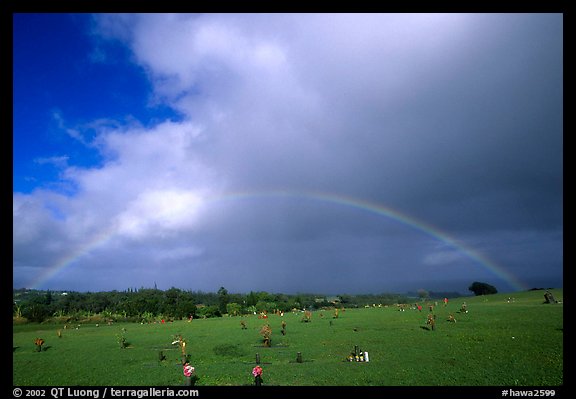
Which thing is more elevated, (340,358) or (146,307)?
(340,358)

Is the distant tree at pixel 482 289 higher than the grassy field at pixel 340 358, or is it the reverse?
the grassy field at pixel 340 358

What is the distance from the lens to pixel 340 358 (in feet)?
89.9

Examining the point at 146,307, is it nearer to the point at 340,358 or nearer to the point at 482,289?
the point at 340,358

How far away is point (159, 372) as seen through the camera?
25.5m

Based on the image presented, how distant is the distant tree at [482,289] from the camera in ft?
399

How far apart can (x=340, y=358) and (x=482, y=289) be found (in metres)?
116

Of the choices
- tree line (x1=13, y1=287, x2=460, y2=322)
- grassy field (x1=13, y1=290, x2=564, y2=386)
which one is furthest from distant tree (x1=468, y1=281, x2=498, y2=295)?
grassy field (x1=13, y1=290, x2=564, y2=386)

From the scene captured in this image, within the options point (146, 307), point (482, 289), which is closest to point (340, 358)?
point (146, 307)

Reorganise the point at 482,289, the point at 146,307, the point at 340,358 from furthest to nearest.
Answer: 1. the point at 482,289
2. the point at 146,307
3. the point at 340,358

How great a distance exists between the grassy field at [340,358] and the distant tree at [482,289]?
8678 centimetres

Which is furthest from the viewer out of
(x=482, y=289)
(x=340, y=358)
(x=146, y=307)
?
(x=482, y=289)

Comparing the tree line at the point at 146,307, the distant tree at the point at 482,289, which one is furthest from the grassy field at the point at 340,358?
the distant tree at the point at 482,289

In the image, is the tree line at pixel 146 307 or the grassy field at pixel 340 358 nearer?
the grassy field at pixel 340 358

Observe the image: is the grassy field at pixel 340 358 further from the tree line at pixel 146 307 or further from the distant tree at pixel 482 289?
the distant tree at pixel 482 289
